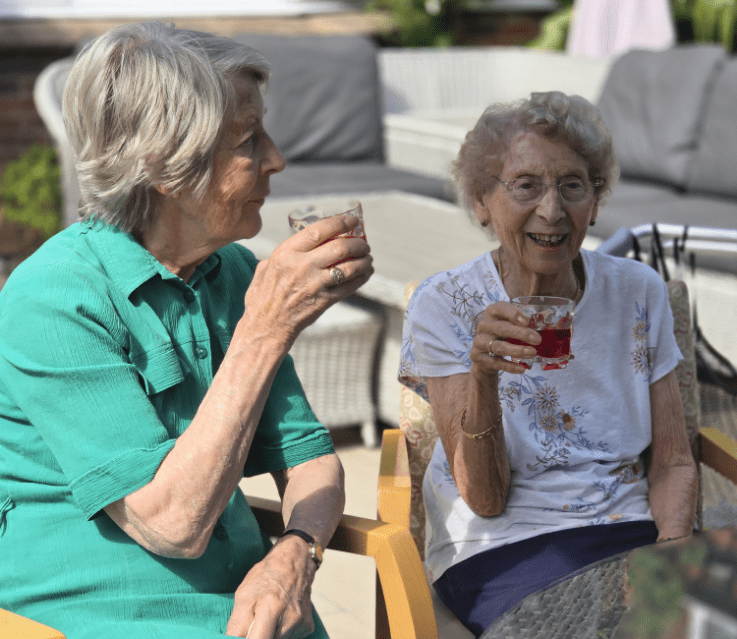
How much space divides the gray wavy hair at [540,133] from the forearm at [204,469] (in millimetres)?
675

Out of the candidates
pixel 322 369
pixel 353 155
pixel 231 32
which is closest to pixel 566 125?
pixel 322 369

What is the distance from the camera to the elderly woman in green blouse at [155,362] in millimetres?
1300

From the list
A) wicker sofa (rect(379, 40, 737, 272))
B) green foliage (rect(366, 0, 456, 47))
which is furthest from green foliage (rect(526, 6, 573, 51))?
green foliage (rect(366, 0, 456, 47))

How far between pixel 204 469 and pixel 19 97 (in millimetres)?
5510

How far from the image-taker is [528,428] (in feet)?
5.57

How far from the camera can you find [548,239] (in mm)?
1726

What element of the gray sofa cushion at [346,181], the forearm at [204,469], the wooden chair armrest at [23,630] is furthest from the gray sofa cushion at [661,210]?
the wooden chair armrest at [23,630]

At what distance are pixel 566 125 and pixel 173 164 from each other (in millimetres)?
744

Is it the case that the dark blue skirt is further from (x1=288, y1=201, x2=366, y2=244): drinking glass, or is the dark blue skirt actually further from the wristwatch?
(x1=288, y1=201, x2=366, y2=244): drinking glass

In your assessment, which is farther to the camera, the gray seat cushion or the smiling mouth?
the gray seat cushion

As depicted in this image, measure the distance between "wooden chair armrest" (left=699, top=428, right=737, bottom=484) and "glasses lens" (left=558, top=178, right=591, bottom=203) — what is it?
64 centimetres

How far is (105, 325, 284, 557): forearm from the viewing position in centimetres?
128

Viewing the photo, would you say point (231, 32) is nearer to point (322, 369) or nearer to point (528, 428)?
point (322, 369)

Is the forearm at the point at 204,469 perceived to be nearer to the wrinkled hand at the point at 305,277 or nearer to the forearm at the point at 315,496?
the wrinkled hand at the point at 305,277
